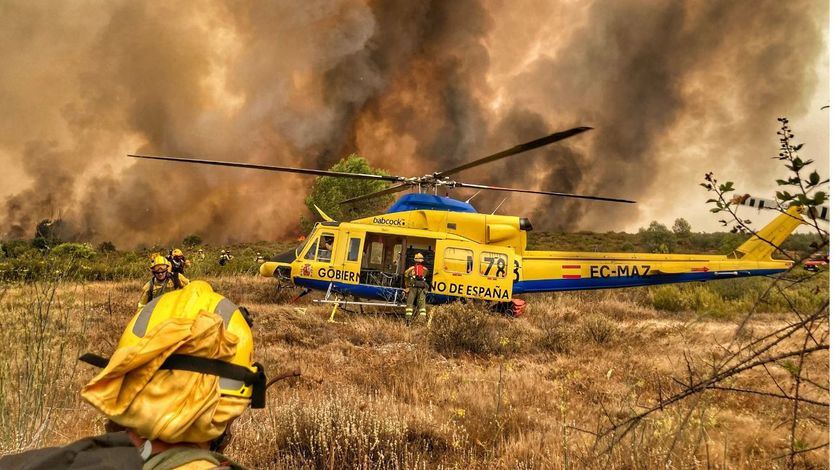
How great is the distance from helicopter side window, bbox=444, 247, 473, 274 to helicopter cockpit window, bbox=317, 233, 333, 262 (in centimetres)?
268

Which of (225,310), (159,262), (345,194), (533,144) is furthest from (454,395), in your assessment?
(345,194)

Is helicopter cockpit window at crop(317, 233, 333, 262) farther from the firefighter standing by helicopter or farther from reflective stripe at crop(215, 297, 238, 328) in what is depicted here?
reflective stripe at crop(215, 297, 238, 328)

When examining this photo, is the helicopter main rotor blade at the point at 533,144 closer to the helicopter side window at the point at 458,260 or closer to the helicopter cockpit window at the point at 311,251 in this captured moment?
the helicopter side window at the point at 458,260

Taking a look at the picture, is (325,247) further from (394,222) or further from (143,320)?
(143,320)

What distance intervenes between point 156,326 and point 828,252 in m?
2.19

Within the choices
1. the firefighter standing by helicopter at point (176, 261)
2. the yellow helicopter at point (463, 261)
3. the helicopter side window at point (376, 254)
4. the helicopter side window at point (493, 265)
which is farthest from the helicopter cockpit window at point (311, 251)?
the helicopter side window at point (493, 265)

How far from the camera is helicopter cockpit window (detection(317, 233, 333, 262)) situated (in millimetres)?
11062

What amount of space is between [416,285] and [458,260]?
114 cm

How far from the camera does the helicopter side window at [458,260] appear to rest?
34.9ft

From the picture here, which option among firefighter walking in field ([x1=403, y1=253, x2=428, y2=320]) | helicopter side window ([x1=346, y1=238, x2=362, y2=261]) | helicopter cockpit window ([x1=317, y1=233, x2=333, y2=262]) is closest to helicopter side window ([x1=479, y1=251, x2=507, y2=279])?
firefighter walking in field ([x1=403, y1=253, x2=428, y2=320])

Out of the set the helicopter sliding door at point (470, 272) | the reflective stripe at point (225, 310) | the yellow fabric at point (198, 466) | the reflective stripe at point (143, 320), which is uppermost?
the helicopter sliding door at point (470, 272)

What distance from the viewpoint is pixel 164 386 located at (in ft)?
4.28

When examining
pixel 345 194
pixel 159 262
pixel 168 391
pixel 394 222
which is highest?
pixel 345 194

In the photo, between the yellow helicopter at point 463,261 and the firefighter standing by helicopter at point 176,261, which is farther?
the yellow helicopter at point 463,261
